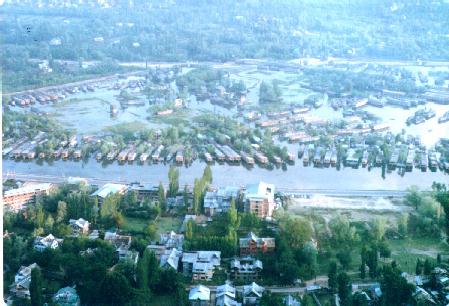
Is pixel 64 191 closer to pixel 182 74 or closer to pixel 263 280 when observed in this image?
pixel 263 280

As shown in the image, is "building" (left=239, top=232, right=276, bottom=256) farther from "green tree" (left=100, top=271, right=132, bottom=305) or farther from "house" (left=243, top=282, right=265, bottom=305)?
"green tree" (left=100, top=271, right=132, bottom=305)

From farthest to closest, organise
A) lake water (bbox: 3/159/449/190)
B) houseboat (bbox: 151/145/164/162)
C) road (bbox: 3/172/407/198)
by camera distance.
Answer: houseboat (bbox: 151/145/164/162) → lake water (bbox: 3/159/449/190) → road (bbox: 3/172/407/198)

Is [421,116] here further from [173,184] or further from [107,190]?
[107,190]

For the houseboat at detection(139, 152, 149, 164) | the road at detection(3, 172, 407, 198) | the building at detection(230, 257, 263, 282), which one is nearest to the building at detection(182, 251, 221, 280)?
the building at detection(230, 257, 263, 282)

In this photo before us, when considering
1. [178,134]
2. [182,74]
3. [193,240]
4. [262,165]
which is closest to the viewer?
[193,240]

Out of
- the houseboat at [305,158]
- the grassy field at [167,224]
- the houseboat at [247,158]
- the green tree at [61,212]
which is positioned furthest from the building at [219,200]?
the houseboat at [305,158]

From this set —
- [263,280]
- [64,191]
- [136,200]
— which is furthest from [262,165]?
[263,280]

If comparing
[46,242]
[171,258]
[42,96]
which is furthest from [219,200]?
[42,96]
